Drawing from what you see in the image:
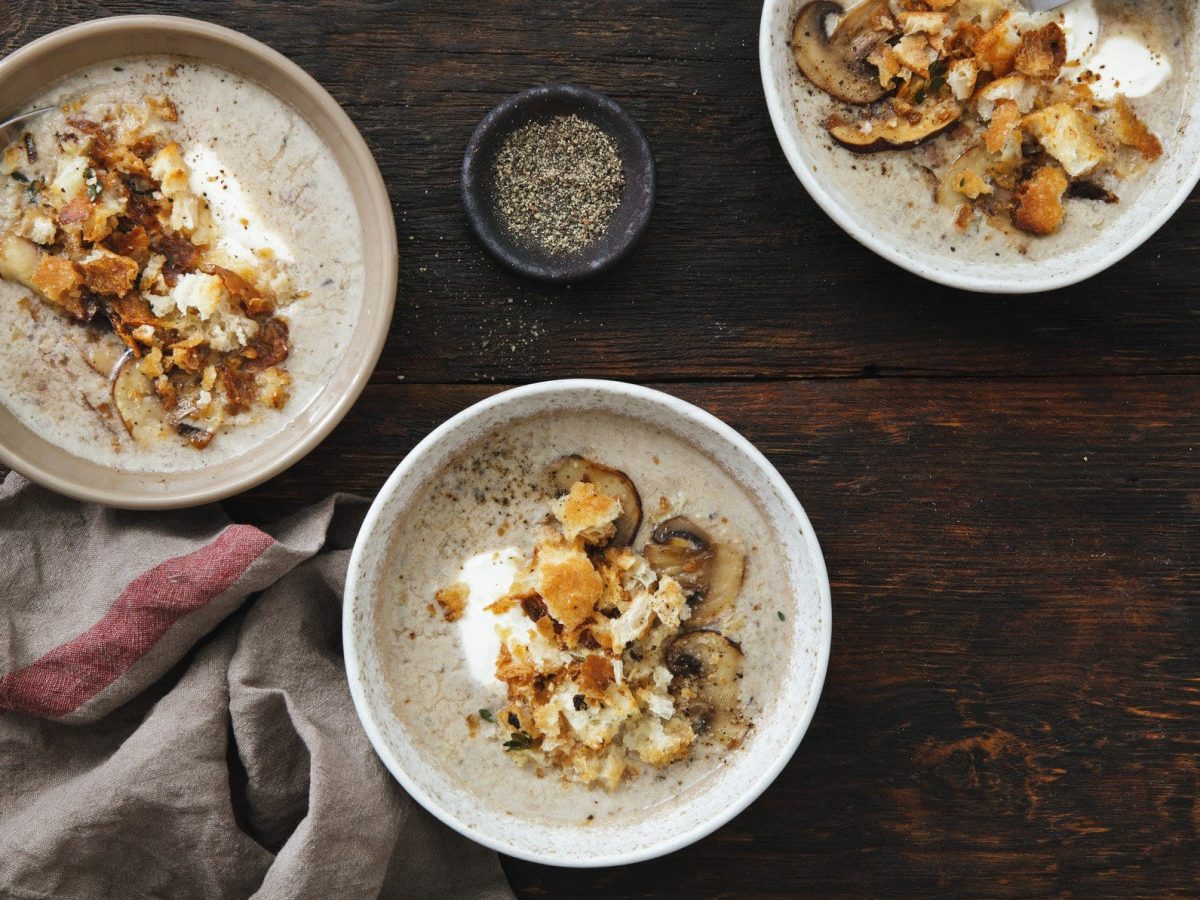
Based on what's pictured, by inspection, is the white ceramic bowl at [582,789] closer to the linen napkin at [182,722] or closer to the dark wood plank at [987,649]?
the linen napkin at [182,722]

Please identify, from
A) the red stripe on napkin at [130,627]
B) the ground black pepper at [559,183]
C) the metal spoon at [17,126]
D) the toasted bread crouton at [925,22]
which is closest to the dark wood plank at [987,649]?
the ground black pepper at [559,183]

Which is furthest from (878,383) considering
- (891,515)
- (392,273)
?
(392,273)

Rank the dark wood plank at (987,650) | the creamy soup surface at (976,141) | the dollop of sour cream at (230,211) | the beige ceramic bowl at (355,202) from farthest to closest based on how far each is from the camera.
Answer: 1. the dark wood plank at (987,650)
2. the creamy soup surface at (976,141)
3. the dollop of sour cream at (230,211)
4. the beige ceramic bowl at (355,202)

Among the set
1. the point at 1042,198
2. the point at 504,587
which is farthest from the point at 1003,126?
the point at 504,587

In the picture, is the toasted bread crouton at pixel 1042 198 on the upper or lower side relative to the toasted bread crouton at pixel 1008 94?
lower

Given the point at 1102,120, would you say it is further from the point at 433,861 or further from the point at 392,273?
the point at 433,861

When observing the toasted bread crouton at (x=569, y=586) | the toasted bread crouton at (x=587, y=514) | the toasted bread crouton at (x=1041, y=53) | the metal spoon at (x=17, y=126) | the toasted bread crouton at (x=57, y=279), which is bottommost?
the toasted bread crouton at (x=569, y=586)

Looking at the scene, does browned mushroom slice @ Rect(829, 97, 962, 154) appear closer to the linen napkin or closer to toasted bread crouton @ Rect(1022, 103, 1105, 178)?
toasted bread crouton @ Rect(1022, 103, 1105, 178)

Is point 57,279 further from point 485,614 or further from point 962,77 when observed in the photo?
point 962,77
